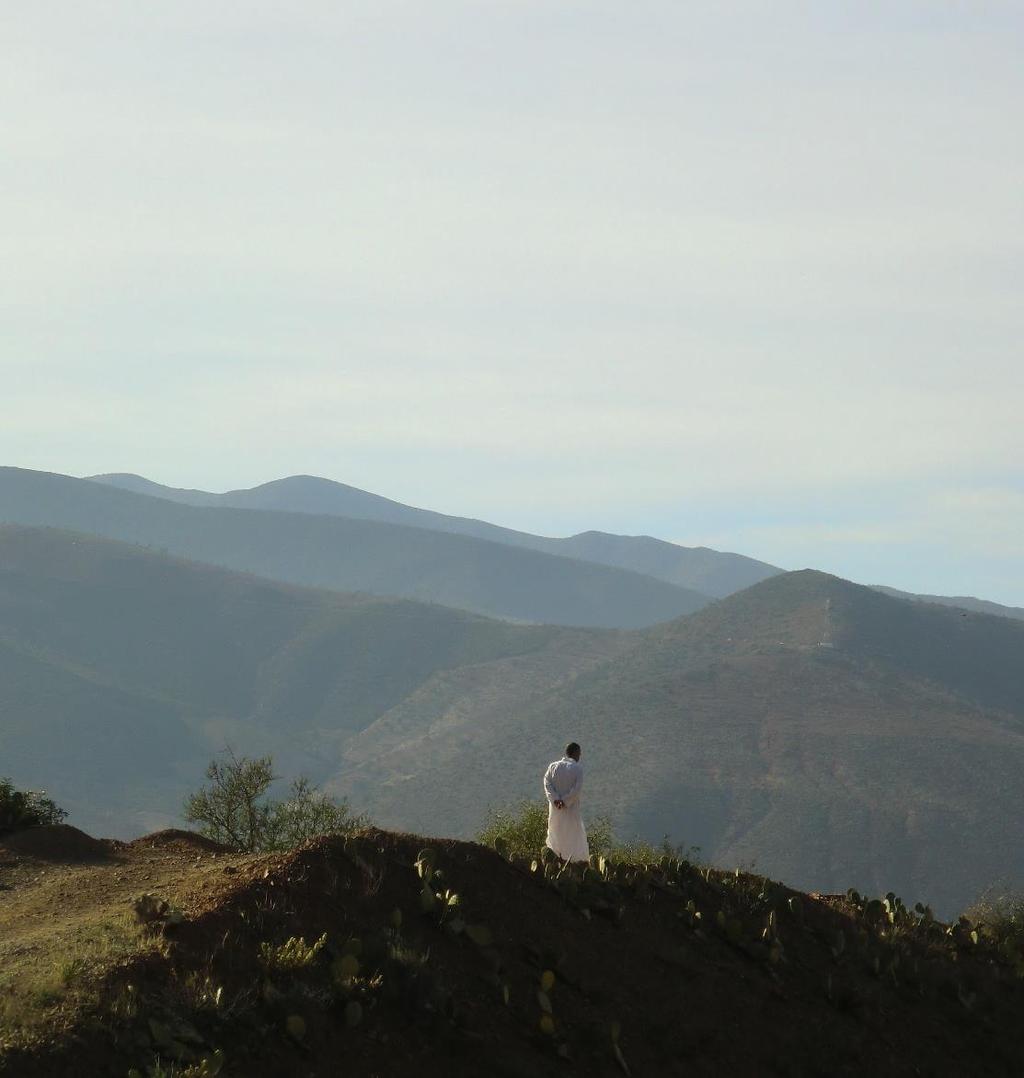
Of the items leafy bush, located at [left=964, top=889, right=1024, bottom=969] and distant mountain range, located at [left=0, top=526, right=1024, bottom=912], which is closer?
leafy bush, located at [left=964, top=889, right=1024, bottom=969]

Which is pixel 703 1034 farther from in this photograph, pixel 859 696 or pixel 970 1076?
pixel 859 696

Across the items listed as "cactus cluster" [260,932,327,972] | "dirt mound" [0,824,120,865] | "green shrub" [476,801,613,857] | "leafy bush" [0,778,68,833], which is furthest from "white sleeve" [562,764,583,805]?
"green shrub" [476,801,613,857]

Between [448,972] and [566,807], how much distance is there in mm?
5496

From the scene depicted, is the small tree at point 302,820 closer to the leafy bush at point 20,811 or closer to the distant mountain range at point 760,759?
the leafy bush at point 20,811

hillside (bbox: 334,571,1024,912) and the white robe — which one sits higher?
the white robe

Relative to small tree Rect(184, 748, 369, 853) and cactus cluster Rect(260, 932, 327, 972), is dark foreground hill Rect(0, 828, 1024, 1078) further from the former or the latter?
small tree Rect(184, 748, 369, 853)

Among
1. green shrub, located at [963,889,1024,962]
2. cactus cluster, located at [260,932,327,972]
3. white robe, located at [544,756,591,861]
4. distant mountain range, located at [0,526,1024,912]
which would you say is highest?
white robe, located at [544,756,591,861]

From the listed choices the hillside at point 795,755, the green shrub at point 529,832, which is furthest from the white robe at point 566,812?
the hillside at point 795,755

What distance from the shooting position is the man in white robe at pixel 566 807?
57.9 ft

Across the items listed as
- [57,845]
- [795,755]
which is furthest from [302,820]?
[795,755]

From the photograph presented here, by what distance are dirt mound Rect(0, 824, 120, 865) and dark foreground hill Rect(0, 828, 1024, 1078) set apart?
0.16 ft

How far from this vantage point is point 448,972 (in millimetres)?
12602

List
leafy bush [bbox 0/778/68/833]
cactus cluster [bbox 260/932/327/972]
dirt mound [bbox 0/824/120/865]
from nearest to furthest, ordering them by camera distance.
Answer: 1. cactus cluster [bbox 260/932/327/972]
2. dirt mound [bbox 0/824/120/865]
3. leafy bush [bbox 0/778/68/833]

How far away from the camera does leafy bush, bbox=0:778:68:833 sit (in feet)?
62.5
